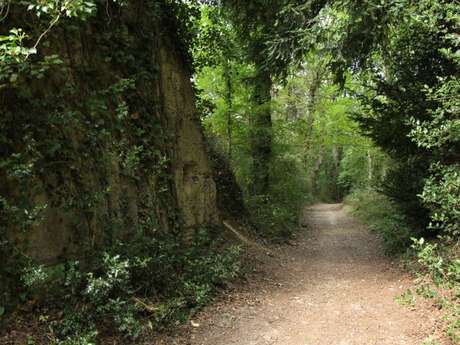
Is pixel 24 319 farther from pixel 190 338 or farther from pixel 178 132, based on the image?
pixel 178 132

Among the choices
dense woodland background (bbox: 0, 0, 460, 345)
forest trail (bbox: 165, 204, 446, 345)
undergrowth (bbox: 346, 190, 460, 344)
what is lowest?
forest trail (bbox: 165, 204, 446, 345)

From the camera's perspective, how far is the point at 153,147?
7.23 metres

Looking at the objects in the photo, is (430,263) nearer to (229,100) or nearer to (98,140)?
(98,140)

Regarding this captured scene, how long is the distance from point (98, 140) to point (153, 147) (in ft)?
5.45

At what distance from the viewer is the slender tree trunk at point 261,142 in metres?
13.9

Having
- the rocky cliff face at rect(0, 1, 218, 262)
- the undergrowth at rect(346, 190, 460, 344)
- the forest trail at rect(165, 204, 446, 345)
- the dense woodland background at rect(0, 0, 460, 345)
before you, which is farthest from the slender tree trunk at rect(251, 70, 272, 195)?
the rocky cliff face at rect(0, 1, 218, 262)

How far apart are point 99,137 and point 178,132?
322 centimetres

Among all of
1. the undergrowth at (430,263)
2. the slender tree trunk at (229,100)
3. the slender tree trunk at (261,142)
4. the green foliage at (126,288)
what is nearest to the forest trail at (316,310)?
the undergrowth at (430,263)

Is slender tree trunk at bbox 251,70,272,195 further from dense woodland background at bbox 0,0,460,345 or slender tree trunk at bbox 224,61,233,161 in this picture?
slender tree trunk at bbox 224,61,233,161

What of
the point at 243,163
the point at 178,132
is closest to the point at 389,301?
the point at 178,132

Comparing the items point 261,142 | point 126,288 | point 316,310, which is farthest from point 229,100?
point 126,288

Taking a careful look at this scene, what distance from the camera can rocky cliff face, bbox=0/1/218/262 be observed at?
4750 millimetres

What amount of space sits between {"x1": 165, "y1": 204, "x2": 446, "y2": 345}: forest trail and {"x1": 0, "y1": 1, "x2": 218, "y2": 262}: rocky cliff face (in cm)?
180

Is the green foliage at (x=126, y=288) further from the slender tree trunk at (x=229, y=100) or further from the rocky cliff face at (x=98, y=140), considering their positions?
the slender tree trunk at (x=229, y=100)
